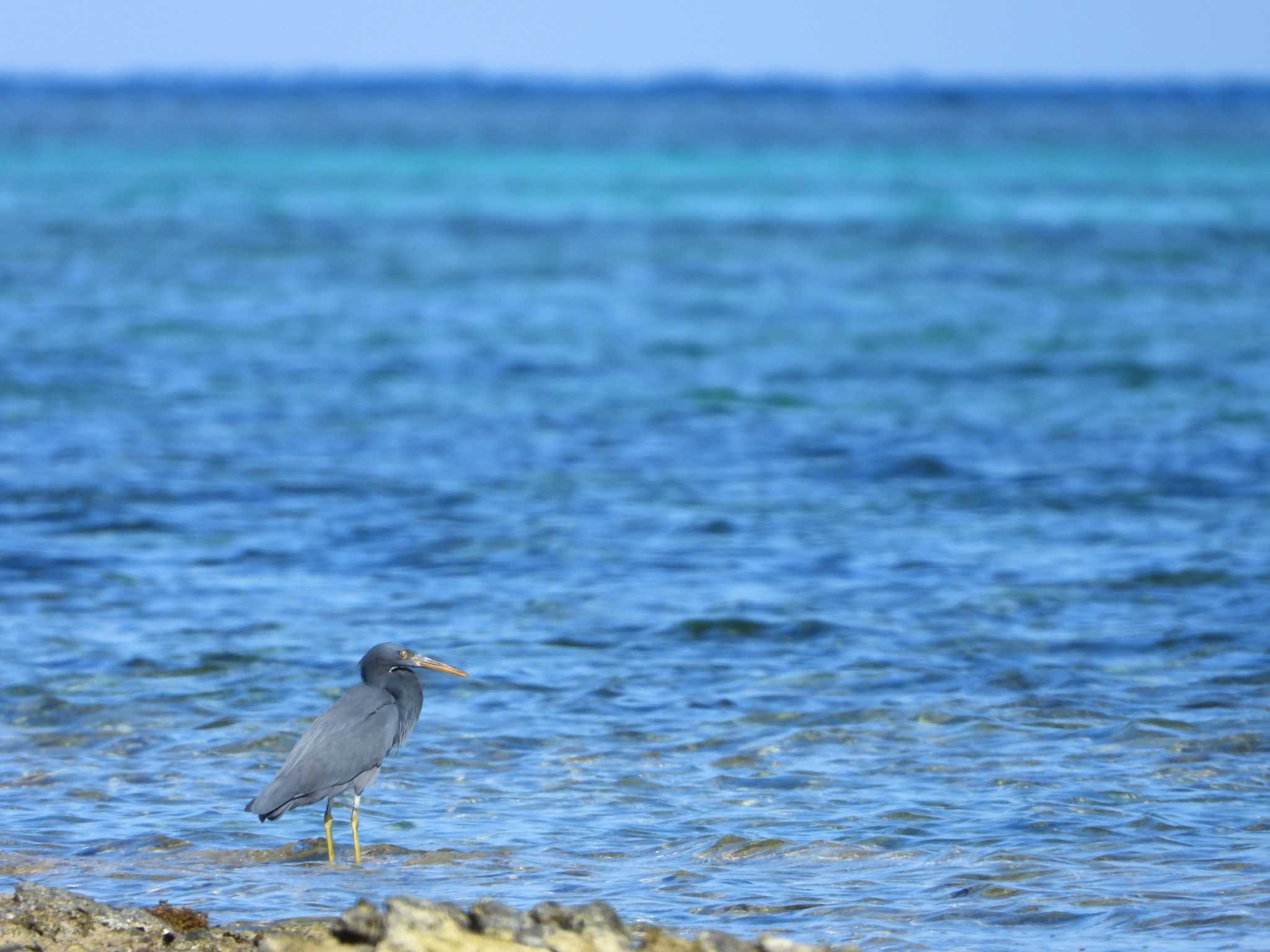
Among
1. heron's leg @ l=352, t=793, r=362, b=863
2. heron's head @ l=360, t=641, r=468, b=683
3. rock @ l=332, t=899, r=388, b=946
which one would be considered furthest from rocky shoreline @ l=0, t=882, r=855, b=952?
heron's head @ l=360, t=641, r=468, b=683

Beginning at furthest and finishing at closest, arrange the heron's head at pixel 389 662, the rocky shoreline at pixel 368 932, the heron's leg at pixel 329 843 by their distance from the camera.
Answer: the heron's head at pixel 389 662 → the heron's leg at pixel 329 843 → the rocky shoreline at pixel 368 932

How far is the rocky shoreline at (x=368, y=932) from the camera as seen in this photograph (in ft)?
17.9

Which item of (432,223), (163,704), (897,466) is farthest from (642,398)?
(432,223)

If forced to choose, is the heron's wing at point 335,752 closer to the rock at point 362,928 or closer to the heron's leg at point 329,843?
the heron's leg at point 329,843

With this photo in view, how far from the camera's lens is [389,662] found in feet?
27.0

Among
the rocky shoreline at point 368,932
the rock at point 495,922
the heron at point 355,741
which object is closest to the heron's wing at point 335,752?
the heron at point 355,741

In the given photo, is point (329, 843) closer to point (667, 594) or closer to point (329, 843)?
point (329, 843)

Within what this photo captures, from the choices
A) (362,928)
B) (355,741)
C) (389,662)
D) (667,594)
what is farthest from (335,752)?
(667,594)

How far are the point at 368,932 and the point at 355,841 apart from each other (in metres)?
2.20

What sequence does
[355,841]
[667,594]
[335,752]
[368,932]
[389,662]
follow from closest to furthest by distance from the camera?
[368,932] → [335,752] → [355,841] → [389,662] → [667,594]

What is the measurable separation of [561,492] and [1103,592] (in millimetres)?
5140

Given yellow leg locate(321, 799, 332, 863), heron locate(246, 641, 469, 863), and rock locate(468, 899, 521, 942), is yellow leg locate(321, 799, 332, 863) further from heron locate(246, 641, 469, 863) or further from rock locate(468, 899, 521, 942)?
rock locate(468, 899, 521, 942)

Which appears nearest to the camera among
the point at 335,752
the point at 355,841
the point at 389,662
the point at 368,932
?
the point at 368,932

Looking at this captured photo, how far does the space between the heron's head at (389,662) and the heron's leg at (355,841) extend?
2.01ft
